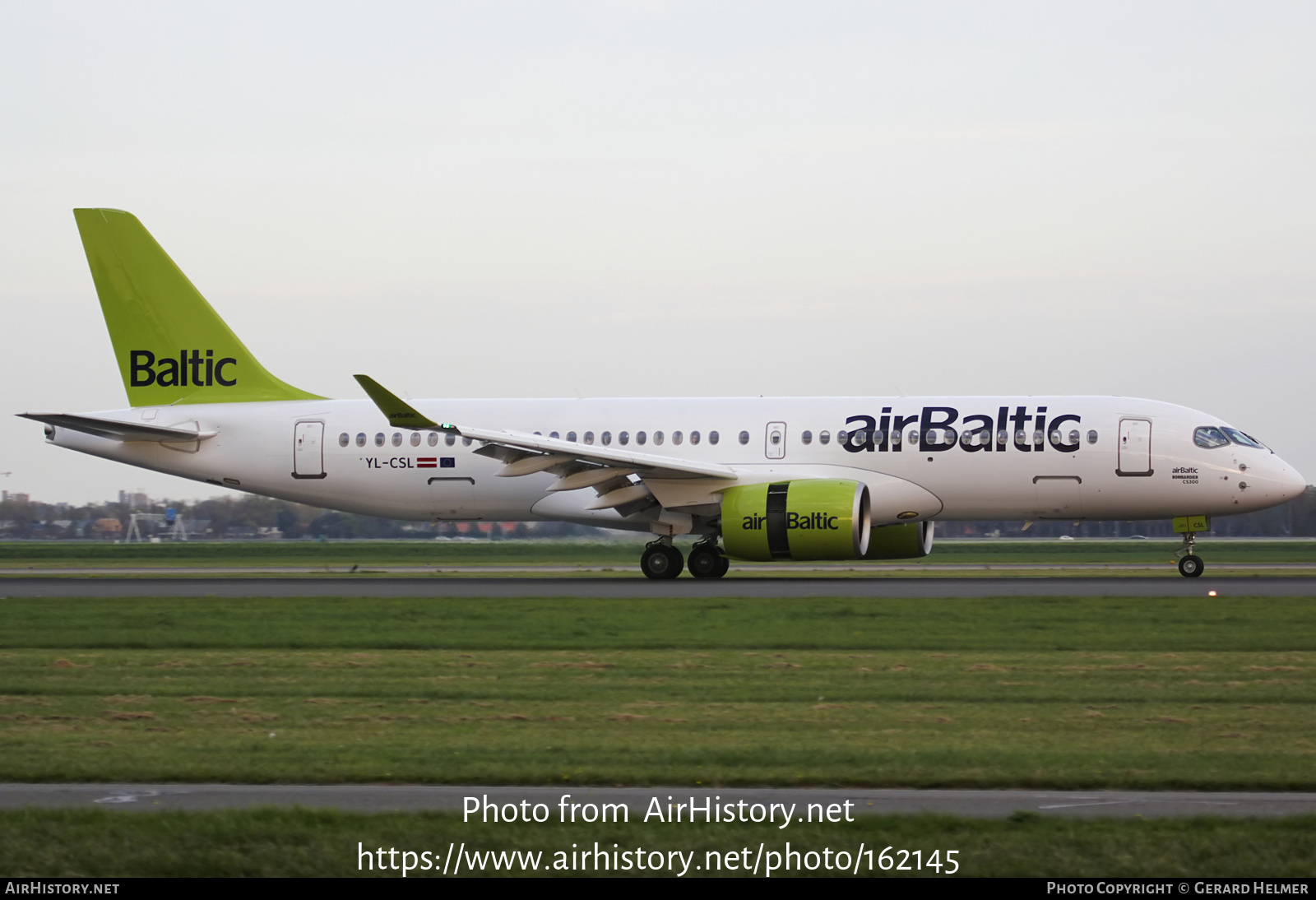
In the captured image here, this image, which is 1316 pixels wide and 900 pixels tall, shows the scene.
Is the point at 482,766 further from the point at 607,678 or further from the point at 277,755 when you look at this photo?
the point at 607,678

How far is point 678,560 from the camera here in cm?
2773

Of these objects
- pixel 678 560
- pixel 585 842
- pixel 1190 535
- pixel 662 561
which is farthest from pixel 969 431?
pixel 585 842

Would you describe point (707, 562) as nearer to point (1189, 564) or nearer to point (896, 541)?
point (896, 541)

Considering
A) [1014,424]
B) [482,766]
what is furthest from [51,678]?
[1014,424]

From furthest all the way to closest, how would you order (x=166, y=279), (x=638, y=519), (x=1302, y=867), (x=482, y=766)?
1. (x=166, y=279)
2. (x=638, y=519)
3. (x=482, y=766)
4. (x=1302, y=867)

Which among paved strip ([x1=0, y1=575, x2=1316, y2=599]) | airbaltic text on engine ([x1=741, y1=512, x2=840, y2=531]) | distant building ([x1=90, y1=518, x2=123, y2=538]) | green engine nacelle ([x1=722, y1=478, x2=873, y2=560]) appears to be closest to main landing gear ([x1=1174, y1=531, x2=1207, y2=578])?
paved strip ([x1=0, y1=575, x2=1316, y2=599])

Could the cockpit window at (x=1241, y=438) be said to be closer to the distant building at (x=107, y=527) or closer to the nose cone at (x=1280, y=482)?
the nose cone at (x=1280, y=482)

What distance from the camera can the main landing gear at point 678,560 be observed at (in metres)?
27.6

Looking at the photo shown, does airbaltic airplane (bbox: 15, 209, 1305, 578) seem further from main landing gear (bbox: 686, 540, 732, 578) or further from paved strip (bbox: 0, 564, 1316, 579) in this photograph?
paved strip (bbox: 0, 564, 1316, 579)

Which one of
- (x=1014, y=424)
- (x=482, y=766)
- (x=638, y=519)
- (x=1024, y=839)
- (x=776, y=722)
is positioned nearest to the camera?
(x=1024, y=839)

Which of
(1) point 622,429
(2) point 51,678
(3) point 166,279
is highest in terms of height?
(3) point 166,279

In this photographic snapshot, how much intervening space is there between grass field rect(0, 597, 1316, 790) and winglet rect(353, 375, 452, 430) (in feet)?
18.5

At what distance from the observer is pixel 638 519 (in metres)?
28.3

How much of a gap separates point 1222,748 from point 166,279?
26.5 meters
